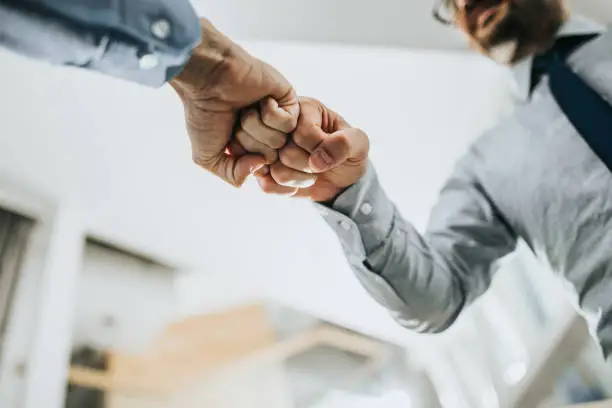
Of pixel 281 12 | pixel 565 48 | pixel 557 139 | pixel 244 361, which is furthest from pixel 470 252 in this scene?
pixel 244 361

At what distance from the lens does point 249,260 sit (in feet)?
4.43

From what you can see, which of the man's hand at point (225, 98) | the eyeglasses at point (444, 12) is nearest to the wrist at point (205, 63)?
the man's hand at point (225, 98)

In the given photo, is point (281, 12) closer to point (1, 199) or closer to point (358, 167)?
point (358, 167)

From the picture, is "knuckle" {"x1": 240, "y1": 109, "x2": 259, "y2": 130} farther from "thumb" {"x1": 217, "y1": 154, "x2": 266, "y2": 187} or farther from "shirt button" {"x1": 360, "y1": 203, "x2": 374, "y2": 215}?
"shirt button" {"x1": 360, "y1": 203, "x2": 374, "y2": 215}

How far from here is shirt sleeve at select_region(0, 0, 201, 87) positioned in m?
0.34

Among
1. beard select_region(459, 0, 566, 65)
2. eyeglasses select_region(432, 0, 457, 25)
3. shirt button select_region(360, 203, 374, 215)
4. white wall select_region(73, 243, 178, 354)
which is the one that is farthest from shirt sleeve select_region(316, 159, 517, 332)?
white wall select_region(73, 243, 178, 354)

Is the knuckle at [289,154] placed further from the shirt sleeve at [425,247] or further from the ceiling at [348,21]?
the ceiling at [348,21]

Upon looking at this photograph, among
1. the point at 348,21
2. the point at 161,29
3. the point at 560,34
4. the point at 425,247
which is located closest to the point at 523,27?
the point at 560,34

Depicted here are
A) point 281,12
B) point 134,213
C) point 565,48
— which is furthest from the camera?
point 134,213

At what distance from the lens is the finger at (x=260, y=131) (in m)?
0.48

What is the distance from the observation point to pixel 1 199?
115 cm

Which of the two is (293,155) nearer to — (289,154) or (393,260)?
(289,154)

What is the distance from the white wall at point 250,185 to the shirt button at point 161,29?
61 centimetres

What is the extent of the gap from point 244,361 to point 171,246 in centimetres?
31
